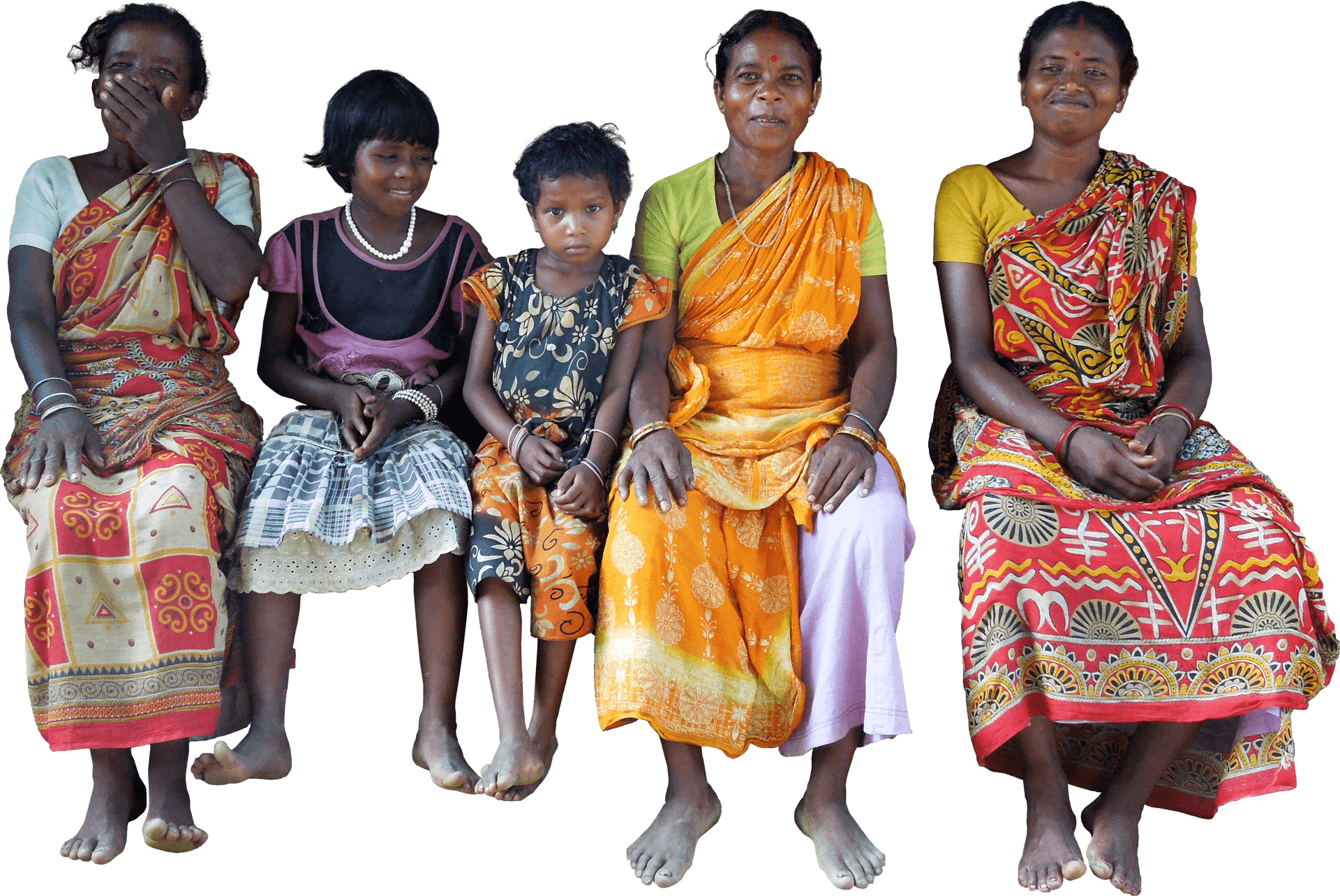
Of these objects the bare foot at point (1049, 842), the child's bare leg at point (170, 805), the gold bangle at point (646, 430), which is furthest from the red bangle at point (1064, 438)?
the child's bare leg at point (170, 805)

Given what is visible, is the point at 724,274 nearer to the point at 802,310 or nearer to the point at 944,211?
the point at 802,310

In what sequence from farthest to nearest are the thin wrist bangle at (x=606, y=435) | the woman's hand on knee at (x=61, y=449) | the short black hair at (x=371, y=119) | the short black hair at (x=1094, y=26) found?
the short black hair at (x=1094, y=26) < the short black hair at (x=371, y=119) < the thin wrist bangle at (x=606, y=435) < the woman's hand on knee at (x=61, y=449)

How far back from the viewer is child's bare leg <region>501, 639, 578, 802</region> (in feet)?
14.8

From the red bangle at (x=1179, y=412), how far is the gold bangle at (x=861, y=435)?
1137 millimetres

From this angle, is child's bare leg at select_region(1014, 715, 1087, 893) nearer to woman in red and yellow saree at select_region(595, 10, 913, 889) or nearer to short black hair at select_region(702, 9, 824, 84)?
woman in red and yellow saree at select_region(595, 10, 913, 889)

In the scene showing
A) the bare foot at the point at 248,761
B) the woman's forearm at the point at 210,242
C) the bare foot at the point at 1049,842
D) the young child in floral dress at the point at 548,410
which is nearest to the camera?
the bare foot at the point at 1049,842

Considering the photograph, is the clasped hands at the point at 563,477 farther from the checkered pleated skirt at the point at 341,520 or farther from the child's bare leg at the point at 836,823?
the child's bare leg at the point at 836,823

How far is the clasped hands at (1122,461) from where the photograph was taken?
4.54 m

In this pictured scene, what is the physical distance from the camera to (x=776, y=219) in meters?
4.95

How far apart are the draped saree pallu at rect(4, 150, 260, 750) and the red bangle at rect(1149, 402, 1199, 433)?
11.4 feet

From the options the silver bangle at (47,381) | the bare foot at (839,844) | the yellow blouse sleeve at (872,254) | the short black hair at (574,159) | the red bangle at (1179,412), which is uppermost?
the short black hair at (574,159)

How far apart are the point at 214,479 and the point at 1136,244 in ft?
11.8

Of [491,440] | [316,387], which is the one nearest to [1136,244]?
[491,440]

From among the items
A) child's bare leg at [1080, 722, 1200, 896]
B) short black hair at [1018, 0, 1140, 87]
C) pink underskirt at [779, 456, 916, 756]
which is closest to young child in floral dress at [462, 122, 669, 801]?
pink underskirt at [779, 456, 916, 756]
